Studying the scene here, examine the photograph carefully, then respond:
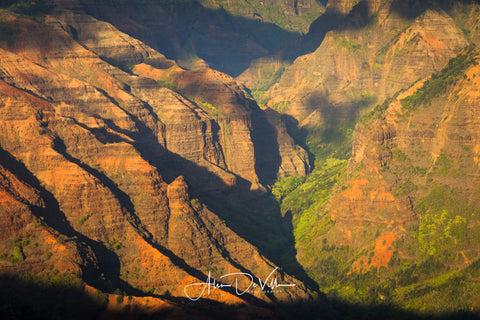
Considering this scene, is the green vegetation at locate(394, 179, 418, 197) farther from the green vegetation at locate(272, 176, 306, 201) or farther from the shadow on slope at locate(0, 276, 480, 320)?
the green vegetation at locate(272, 176, 306, 201)

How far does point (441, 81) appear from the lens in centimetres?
13425

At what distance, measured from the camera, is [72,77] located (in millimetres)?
158500

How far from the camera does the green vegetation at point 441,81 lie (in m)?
130

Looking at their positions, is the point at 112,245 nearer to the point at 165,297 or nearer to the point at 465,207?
the point at 165,297

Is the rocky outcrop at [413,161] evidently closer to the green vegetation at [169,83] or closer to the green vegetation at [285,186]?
the green vegetation at [285,186]

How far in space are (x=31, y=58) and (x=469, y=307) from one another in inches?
4384

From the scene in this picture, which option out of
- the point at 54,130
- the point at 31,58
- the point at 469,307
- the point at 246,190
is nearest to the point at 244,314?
the point at 469,307

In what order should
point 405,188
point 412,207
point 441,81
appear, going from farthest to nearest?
point 441,81 → point 405,188 → point 412,207

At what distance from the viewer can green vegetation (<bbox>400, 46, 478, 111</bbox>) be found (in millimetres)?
130038

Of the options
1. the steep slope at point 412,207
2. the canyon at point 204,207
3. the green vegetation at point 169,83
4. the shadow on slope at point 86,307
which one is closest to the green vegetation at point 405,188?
the steep slope at point 412,207
